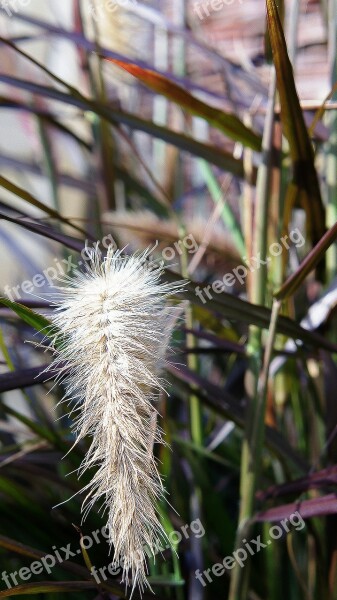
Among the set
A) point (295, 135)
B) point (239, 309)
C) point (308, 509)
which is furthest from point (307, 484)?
point (295, 135)

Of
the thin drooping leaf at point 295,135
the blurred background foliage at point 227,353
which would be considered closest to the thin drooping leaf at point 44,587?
the blurred background foliage at point 227,353

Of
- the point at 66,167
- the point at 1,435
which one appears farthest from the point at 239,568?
the point at 66,167

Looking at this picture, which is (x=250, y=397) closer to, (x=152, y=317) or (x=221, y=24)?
(x=152, y=317)

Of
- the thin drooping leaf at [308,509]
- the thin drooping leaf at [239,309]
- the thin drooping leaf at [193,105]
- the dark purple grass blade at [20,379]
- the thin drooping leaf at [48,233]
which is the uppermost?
the thin drooping leaf at [193,105]

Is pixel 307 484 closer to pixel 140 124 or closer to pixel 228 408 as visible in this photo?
pixel 228 408

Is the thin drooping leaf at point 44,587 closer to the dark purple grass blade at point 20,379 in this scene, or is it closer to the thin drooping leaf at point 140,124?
the dark purple grass blade at point 20,379
